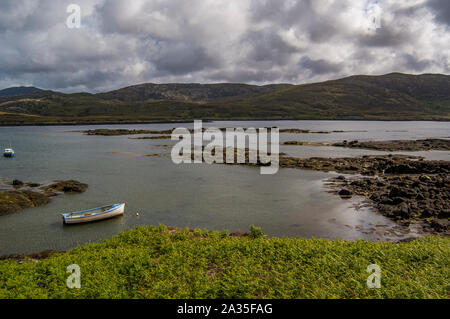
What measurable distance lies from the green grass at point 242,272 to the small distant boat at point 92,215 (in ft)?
38.4

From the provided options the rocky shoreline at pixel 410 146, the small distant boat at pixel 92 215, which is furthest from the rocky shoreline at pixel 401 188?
the rocky shoreline at pixel 410 146

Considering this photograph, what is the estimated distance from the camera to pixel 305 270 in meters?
14.0

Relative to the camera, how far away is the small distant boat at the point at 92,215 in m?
29.7

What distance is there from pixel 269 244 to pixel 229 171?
136 feet

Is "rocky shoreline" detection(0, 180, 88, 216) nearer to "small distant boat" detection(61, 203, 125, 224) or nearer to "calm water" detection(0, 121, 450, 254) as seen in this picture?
"calm water" detection(0, 121, 450, 254)

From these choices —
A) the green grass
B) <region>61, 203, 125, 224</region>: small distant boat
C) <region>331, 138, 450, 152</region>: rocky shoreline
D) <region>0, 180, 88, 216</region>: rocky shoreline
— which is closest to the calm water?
<region>61, 203, 125, 224</region>: small distant boat

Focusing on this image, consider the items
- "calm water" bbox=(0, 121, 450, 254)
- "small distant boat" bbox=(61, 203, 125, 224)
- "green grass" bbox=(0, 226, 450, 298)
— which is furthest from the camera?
"small distant boat" bbox=(61, 203, 125, 224)

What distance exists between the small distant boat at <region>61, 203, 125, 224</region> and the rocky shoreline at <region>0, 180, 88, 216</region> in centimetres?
867

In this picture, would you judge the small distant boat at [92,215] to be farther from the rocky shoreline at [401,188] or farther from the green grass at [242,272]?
the rocky shoreline at [401,188]

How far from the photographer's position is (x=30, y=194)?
37.9 m

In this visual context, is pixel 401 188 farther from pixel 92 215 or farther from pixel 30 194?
pixel 30 194

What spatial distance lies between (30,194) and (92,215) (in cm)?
1337

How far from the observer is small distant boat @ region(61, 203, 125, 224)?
97.3 ft

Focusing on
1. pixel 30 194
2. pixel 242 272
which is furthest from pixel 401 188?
pixel 30 194
